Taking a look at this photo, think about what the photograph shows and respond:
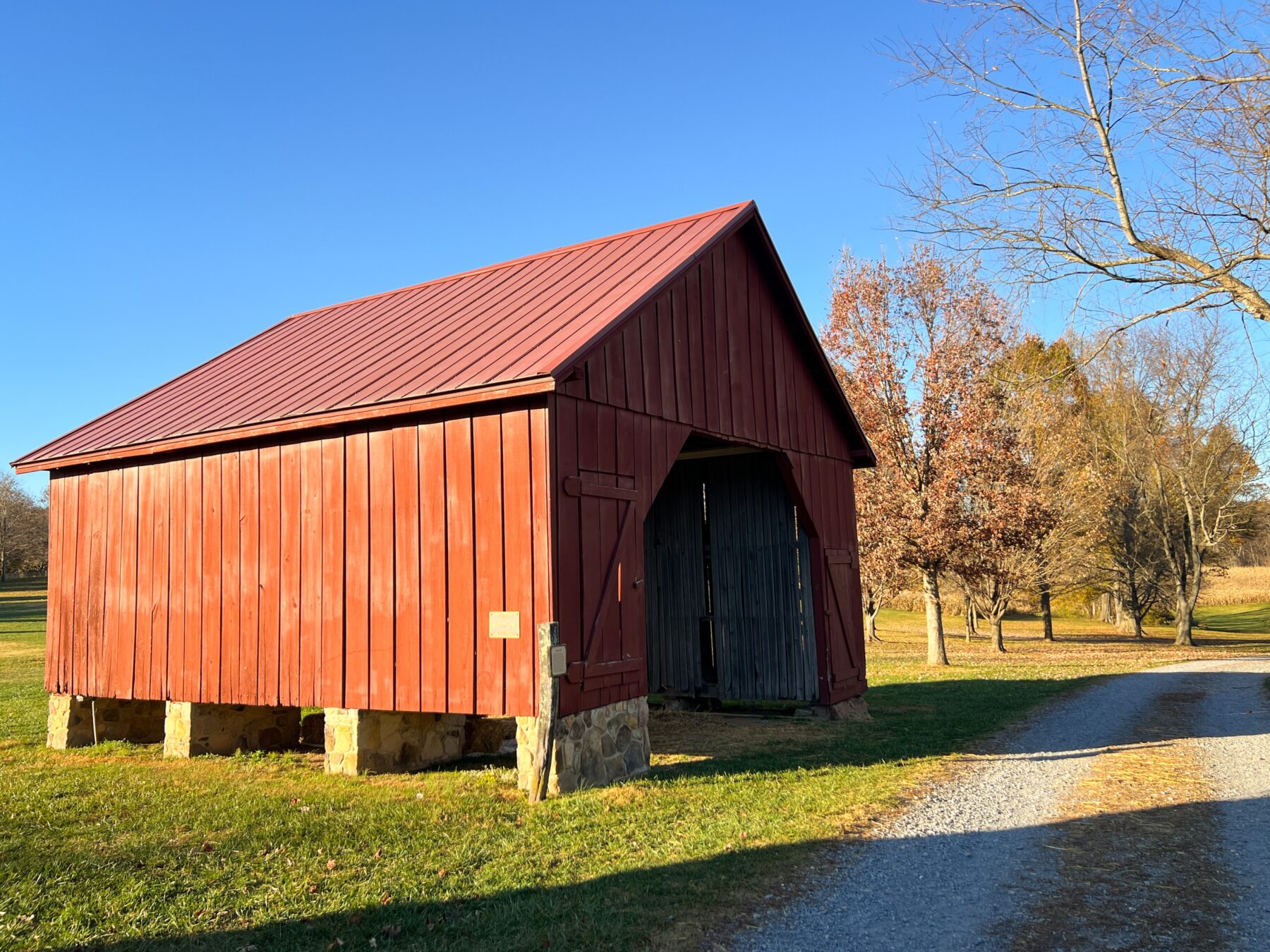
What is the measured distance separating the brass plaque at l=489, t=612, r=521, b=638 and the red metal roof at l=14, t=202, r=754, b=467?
2222mm

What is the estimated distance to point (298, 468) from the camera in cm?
1084

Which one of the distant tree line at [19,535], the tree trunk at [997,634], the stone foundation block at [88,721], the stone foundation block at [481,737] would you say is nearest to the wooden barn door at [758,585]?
the stone foundation block at [481,737]

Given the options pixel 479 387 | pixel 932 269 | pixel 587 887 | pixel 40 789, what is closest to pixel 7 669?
pixel 40 789

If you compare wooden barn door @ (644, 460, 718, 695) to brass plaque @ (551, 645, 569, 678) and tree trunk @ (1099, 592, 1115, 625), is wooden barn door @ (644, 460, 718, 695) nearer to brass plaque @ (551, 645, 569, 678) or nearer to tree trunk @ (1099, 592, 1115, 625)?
brass plaque @ (551, 645, 569, 678)

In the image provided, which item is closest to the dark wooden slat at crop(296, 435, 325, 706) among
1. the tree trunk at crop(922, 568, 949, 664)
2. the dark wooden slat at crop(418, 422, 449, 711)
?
the dark wooden slat at crop(418, 422, 449, 711)

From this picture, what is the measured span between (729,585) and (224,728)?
24.7ft

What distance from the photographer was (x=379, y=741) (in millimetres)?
10344

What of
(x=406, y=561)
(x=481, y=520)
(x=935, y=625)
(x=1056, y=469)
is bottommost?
(x=935, y=625)

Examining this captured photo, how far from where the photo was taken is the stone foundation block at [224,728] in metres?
11.7

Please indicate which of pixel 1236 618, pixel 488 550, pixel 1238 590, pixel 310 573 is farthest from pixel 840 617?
pixel 1238 590

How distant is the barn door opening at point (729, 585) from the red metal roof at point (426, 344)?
369 centimetres

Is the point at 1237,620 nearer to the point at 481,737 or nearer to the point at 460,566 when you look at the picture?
the point at 481,737

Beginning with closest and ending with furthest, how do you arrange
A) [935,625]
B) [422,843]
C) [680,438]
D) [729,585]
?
[422,843] < [680,438] < [729,585] < [935,625]

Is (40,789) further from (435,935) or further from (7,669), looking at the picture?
(7,669)
